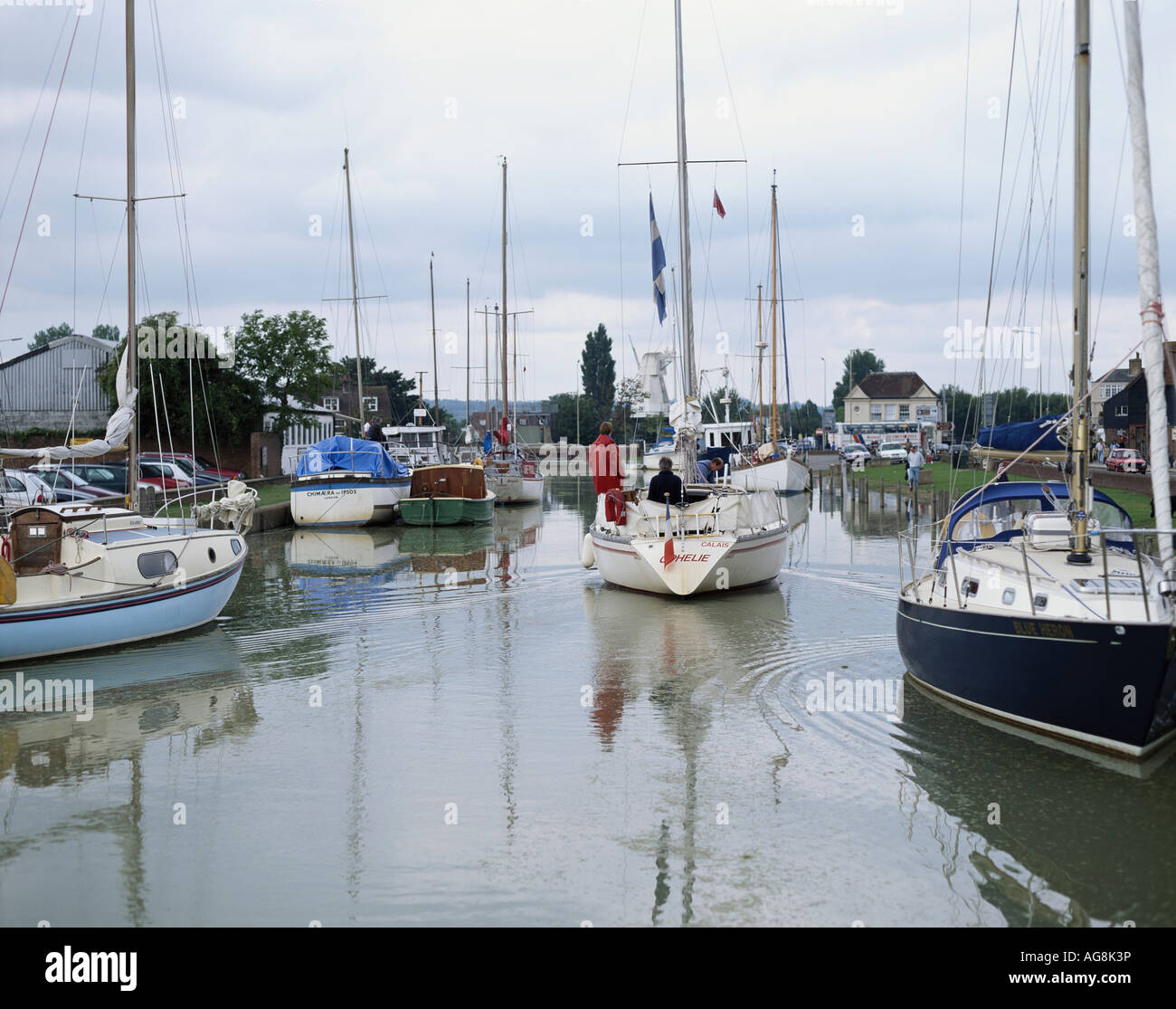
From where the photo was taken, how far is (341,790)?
8461 mm

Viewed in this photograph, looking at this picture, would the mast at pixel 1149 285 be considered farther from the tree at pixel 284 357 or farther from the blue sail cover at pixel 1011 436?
the tree at pixel 284 357

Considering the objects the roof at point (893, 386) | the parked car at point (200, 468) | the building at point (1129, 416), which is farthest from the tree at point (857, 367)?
the parked car at point (200, 468)

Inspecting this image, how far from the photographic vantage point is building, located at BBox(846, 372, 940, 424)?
121 metres

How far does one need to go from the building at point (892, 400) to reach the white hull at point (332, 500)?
9734 cm

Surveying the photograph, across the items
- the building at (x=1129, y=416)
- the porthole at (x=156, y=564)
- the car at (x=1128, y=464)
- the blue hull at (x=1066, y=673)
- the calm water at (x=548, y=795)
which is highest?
the building at (x=1129, y=416)

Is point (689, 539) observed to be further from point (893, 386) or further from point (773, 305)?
point (893, 386)

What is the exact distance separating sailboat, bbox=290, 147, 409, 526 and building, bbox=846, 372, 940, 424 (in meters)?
96.2

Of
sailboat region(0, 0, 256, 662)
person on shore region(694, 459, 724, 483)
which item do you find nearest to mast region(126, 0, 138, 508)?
sailboat region(0, 0, 256, 662)

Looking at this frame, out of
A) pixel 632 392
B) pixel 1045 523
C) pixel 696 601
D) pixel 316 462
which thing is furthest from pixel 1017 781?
pixel 632 392

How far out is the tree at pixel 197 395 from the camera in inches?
1582

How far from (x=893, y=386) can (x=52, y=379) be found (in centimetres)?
9509

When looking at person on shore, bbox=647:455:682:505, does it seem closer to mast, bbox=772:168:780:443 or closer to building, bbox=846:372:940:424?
mast, bbox=772:168:780:443

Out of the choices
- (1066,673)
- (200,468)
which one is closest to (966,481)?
(200,468)
